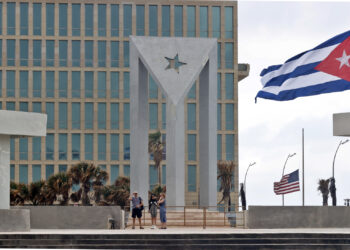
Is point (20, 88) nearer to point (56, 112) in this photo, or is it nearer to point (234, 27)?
point (56, 112)

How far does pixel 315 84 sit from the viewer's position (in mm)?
28969

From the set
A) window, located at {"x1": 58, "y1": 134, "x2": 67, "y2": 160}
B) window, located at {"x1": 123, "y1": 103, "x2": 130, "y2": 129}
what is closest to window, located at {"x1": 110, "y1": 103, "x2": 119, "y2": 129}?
window, located at {"x1": 123, "y1": 103, "x2": 130, "y2": 129}

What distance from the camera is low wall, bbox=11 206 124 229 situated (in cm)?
3469

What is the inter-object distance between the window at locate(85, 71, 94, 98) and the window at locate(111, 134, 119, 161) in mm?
5041

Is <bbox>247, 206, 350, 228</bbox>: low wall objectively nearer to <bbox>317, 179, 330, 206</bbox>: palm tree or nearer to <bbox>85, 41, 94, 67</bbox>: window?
<bbox>85, 41, 94, 67</bbox>: window

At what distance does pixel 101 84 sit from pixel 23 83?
8251mm

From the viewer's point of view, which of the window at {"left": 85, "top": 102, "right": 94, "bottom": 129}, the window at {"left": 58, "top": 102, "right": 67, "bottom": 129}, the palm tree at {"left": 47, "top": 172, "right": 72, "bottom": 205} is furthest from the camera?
the window at {"left": 85, "top": 102, "right": 94, "bottom": 129}

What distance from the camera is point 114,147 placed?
9362cm

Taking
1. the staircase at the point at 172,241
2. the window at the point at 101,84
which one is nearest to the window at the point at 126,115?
the window at the point at 101,84

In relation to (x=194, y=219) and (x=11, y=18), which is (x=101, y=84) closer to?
(x=11, y=18)

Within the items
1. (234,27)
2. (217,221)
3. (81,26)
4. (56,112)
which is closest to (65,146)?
(56,112)

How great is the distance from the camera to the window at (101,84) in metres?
94.1

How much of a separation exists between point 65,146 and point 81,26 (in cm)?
1305

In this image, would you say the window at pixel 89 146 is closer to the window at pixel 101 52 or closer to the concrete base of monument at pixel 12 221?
the window at pixel 101 52
